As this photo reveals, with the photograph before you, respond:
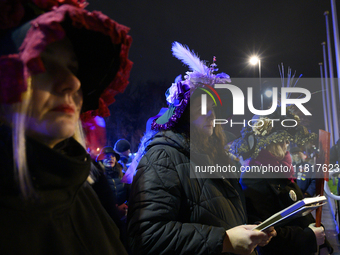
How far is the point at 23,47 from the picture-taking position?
0.73 meters

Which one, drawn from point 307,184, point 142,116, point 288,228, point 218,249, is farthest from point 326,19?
point 218,249

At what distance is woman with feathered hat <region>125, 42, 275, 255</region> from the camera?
1500mm

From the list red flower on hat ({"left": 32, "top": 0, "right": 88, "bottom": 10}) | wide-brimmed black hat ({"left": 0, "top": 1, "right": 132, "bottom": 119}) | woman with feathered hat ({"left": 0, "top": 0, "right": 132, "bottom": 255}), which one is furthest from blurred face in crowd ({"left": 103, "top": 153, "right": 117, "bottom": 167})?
red flower on hat ({"left": 32, "top": 0, "right": 88, "bottom": 10})

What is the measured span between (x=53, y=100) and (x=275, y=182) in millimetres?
2537

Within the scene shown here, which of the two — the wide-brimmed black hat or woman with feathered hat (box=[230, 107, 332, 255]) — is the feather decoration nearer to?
the wide-brimmed black hat

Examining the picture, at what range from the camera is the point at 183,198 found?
1663 mm

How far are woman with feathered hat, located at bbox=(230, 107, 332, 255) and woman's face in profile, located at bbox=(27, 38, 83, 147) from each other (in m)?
1.70

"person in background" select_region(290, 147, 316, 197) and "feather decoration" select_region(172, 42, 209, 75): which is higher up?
"feather decoration" select_region(172, 42, 209, 75)

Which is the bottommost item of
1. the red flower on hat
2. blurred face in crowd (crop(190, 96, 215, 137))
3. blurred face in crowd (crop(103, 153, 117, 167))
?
blurred face in crowd (crop(103, 153, 117, 167))

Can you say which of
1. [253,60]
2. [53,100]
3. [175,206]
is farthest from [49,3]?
[253,60]

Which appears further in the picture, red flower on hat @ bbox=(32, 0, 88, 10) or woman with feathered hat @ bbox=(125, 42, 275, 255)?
woman with feathered hat @ bbox=(125, 42, 275, 255)

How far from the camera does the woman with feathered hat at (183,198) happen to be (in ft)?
4.92

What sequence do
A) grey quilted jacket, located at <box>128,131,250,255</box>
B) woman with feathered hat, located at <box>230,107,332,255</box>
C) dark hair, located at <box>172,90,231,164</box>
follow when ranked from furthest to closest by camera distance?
woman with feathered hat, located at <box>230,107,332,255</box> → dark hair, located at <box>172,90,231,164</box> → grey quilted jacket, located at <box>128,131,250,255</box>

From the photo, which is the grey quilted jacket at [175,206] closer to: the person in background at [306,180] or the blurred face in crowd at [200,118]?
the blurred face in crowd at [200,118]
